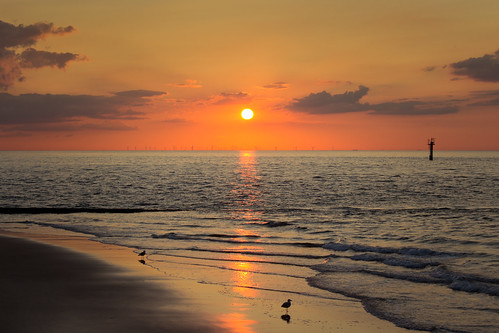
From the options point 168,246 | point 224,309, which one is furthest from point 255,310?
point 168,246

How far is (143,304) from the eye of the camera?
1354cm

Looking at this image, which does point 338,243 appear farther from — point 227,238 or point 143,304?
point 143,304

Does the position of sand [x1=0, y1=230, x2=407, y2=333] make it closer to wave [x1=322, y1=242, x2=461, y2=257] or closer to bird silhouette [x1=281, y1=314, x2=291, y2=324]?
bird silhouette [x1=281, y1=314, x2=291, y2=324]

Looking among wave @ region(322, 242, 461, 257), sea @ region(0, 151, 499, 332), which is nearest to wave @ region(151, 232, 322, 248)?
sea @ region(0, 151, 499, 332)

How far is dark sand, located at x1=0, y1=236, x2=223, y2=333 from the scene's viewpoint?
11477 millimetres

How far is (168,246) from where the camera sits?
2488 centimetres

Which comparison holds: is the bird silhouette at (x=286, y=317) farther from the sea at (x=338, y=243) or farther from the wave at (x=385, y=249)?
the wave at (x=385, y=249)

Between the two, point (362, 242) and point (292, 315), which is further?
point (362, 242)

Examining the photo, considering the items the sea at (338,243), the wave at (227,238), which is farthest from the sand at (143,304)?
the wave at (227,238)

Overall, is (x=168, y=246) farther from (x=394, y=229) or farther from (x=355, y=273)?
(x=394, y=229)

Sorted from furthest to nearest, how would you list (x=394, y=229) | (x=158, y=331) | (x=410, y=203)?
1. (x=410, y=203)
2. (x=394, y=229)
3. (x=158, y=331)

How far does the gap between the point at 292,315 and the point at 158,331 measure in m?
3.70

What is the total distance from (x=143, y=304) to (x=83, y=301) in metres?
1.71

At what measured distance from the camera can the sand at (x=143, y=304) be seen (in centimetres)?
1170
